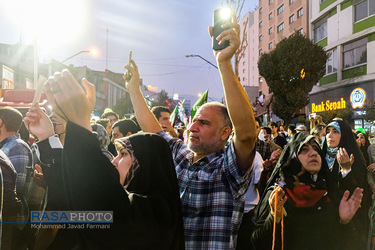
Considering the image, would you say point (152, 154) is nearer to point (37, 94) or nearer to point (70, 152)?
point (70, 152)

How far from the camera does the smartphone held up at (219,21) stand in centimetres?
184

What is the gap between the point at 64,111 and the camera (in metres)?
1.45

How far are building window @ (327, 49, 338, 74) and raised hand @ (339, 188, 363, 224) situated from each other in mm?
24362

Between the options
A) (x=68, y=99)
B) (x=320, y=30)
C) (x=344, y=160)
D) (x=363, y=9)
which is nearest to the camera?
(x=68, y=99)

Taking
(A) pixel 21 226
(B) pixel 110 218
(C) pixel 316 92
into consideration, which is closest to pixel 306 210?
(B) pixel 110 218

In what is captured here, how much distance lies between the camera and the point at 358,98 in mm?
21016

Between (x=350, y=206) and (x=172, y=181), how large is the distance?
205cm

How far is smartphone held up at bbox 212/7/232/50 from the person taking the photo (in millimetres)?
1845

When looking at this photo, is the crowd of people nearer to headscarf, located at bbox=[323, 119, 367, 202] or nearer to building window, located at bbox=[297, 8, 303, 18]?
headscarf, located at bbox=[323, 119, 367, 202]

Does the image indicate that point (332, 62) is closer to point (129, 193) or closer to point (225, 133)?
point (225, 133)

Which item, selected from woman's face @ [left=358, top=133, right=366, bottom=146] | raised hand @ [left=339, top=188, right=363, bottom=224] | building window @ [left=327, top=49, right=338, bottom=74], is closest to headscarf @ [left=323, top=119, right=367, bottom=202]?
raised hand @ [left=339, top=188, right=363, bottom=224]

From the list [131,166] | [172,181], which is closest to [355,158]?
[172,181]

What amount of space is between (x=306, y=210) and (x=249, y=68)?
57.3 m

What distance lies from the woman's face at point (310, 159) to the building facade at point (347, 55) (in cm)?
1763
